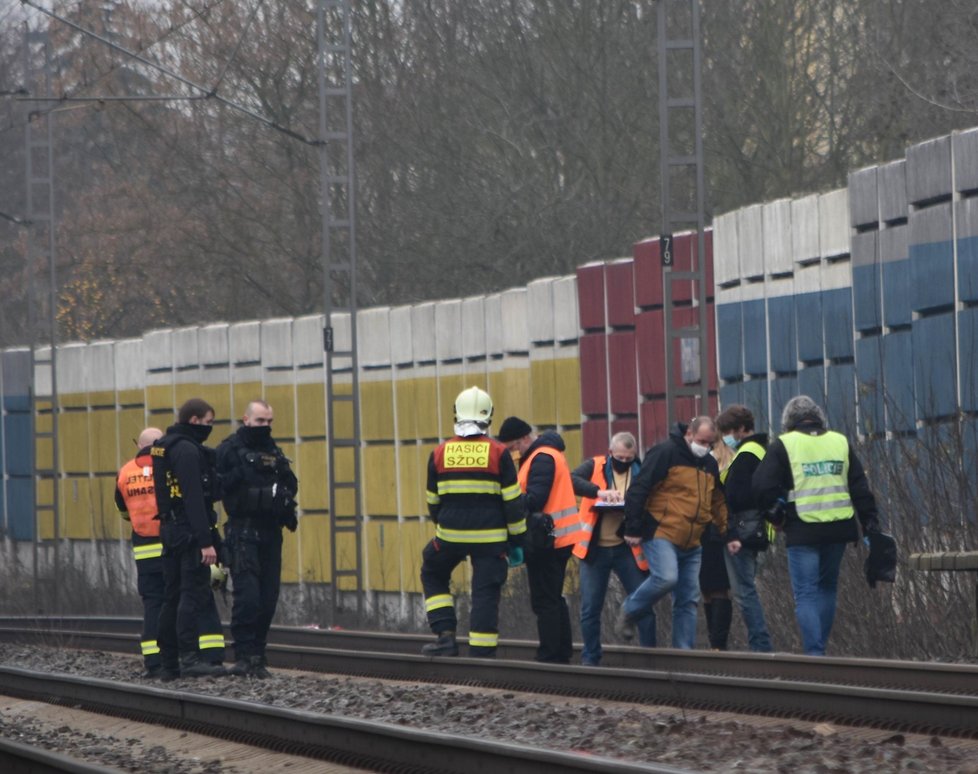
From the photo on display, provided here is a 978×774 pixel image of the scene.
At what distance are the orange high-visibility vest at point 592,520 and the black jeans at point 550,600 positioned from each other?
0.13 metres

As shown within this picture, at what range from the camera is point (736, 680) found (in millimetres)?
11656

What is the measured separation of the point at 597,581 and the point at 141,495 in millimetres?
3226

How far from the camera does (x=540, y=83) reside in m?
34.7

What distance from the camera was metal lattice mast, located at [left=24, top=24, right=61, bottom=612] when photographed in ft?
96.5

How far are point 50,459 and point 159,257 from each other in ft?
26.4

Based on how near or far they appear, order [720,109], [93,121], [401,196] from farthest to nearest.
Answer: [93,121]
[401,196]
[720,109]

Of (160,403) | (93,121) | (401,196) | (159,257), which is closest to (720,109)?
(401,196)

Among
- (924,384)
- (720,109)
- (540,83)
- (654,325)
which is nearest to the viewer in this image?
(924,384)

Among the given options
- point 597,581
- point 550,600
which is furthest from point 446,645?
point 597,581

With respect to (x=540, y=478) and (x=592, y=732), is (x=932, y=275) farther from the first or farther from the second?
(x=592, y=732)

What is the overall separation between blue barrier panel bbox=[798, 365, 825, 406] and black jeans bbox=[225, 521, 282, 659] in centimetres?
709

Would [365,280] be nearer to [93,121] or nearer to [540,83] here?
[540,83]

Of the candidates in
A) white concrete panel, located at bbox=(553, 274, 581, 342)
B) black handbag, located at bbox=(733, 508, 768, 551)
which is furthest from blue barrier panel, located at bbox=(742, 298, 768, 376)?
black handbag, located at bbox=(733, 508, 768, 551)

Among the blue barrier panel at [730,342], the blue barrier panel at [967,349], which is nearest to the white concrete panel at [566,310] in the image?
the blue barrier panel at [730,342]
